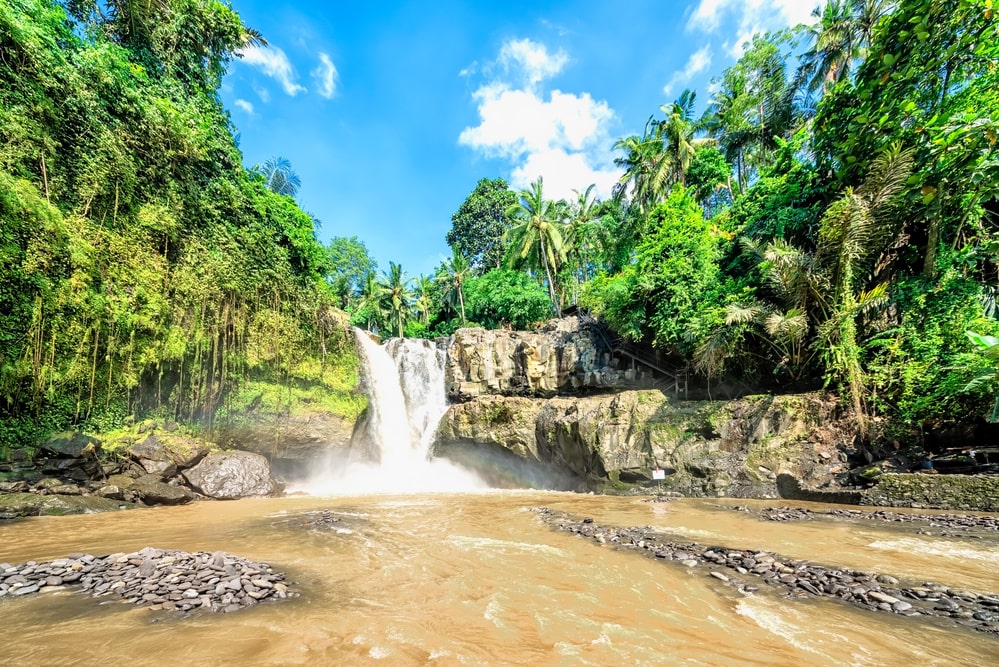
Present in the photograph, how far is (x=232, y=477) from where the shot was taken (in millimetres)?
13367

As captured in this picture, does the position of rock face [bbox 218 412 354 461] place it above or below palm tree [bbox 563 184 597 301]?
below

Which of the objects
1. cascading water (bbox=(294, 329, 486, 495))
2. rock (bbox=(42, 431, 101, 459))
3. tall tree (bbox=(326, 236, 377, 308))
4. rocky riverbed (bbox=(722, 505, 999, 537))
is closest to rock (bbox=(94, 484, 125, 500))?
rock (bbox=(42, 431, 101, 459))

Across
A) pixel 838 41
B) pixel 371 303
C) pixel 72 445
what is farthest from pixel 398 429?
pixel 838 41

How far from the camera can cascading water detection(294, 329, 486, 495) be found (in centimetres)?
1817

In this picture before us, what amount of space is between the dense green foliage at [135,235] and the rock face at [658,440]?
7.65 m

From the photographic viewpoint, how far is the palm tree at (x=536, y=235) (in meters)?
28.8

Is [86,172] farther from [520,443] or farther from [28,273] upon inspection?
[520,443]

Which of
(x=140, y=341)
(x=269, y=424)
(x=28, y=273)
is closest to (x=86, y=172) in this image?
(x=28, y=273)

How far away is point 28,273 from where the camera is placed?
10602 mm

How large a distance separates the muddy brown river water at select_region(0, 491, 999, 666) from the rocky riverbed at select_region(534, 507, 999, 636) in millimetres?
206

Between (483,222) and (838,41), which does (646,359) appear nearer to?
(838,41)


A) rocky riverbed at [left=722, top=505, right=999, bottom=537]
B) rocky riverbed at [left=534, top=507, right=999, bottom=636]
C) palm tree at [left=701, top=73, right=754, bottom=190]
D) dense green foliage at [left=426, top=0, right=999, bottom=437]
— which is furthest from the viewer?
palm tree at [left=701, top=73, right=754, bottom=190]

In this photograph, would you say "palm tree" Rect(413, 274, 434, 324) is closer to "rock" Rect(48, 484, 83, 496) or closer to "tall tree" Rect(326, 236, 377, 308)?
"tall tree" Rect(326, 236, 377, 308)

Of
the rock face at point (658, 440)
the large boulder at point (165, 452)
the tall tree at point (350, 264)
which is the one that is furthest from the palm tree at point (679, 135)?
the tall tree at point (350, 264)
